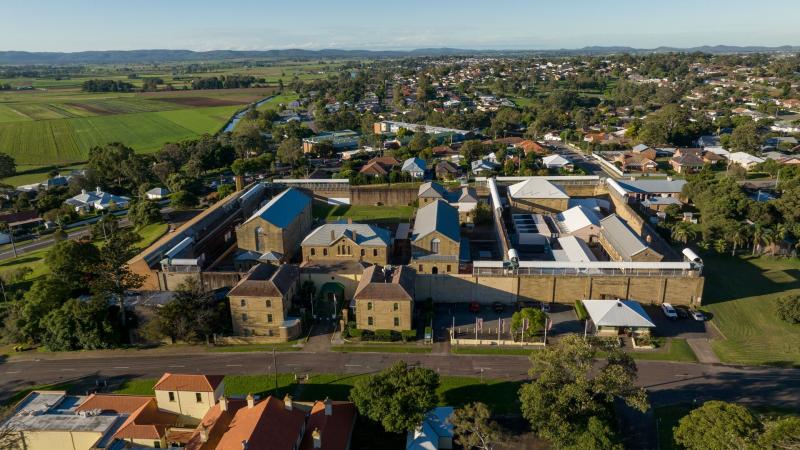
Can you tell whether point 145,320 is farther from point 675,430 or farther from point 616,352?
point 675,430

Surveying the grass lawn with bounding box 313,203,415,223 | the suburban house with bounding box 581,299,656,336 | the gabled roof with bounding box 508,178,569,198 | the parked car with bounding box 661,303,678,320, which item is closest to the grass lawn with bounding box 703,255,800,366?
the parked car with bounding box 661,303,678,320

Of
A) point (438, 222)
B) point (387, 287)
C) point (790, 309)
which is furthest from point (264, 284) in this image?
point (790, 309)

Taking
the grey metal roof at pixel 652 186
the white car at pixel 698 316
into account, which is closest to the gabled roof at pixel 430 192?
the grey metal roof at pixel 652 186

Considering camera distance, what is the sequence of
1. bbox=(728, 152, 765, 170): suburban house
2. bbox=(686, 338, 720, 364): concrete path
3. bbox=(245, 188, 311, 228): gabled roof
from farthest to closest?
bbox=(728, 152, 765, 170): suburban house
bbox=(245, 188, 311, 228): gabled roof
bbox=(686, 338, 720, 364): concrete path

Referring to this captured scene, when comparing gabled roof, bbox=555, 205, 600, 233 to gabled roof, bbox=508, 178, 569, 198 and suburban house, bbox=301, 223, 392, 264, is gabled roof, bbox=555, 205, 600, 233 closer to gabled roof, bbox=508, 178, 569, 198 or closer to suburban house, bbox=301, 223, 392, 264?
gabled roof, bbox=508, 178, 569, 198

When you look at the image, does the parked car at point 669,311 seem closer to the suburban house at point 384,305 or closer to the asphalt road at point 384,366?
the asphalt road at point 384,366
